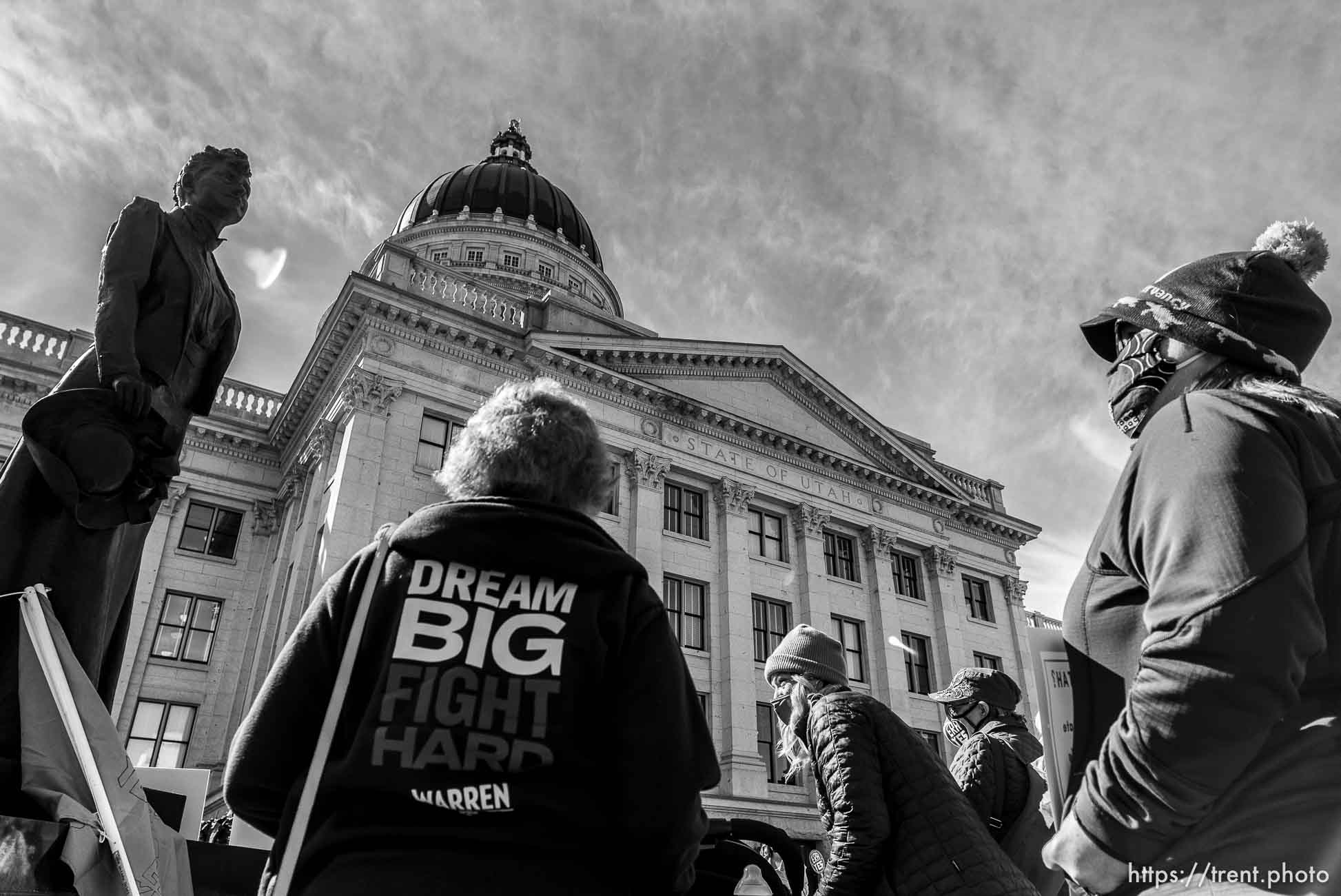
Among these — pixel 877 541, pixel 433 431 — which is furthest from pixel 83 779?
pixel 877 541

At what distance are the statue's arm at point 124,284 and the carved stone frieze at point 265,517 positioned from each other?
23.4 meters

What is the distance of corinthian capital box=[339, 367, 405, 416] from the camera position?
20703 mm

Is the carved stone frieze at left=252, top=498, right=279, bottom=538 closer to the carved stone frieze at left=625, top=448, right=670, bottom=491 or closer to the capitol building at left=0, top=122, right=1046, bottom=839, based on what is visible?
the capitol building at left=0, top=122, right=1046, bottom=839

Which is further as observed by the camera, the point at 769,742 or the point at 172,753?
the point at 769,742

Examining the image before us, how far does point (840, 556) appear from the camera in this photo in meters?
28.9

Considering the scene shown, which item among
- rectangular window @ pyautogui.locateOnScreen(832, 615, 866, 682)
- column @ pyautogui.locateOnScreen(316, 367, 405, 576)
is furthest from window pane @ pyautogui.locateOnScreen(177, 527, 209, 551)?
rectangular window @ pyautogui.locateOnScreen(832, 615, 866, 682)

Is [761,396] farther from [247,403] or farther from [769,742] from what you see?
[247,403]

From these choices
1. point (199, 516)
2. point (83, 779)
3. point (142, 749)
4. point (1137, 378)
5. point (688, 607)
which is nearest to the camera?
point (1137, 378)

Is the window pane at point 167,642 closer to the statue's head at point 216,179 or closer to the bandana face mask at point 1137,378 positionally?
the statue's head at point 216,179

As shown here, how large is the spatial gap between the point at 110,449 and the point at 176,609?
23232 mm

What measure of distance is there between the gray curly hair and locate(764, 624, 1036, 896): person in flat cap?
63.5 inches

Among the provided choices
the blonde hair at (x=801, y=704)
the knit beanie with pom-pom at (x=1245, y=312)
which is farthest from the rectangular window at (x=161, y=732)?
A: the knit beanie with pom-pom at (x=1245, y=312)

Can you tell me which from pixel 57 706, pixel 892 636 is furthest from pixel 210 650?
pixel 57 706

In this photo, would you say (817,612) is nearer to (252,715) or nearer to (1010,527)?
(1010,527)
